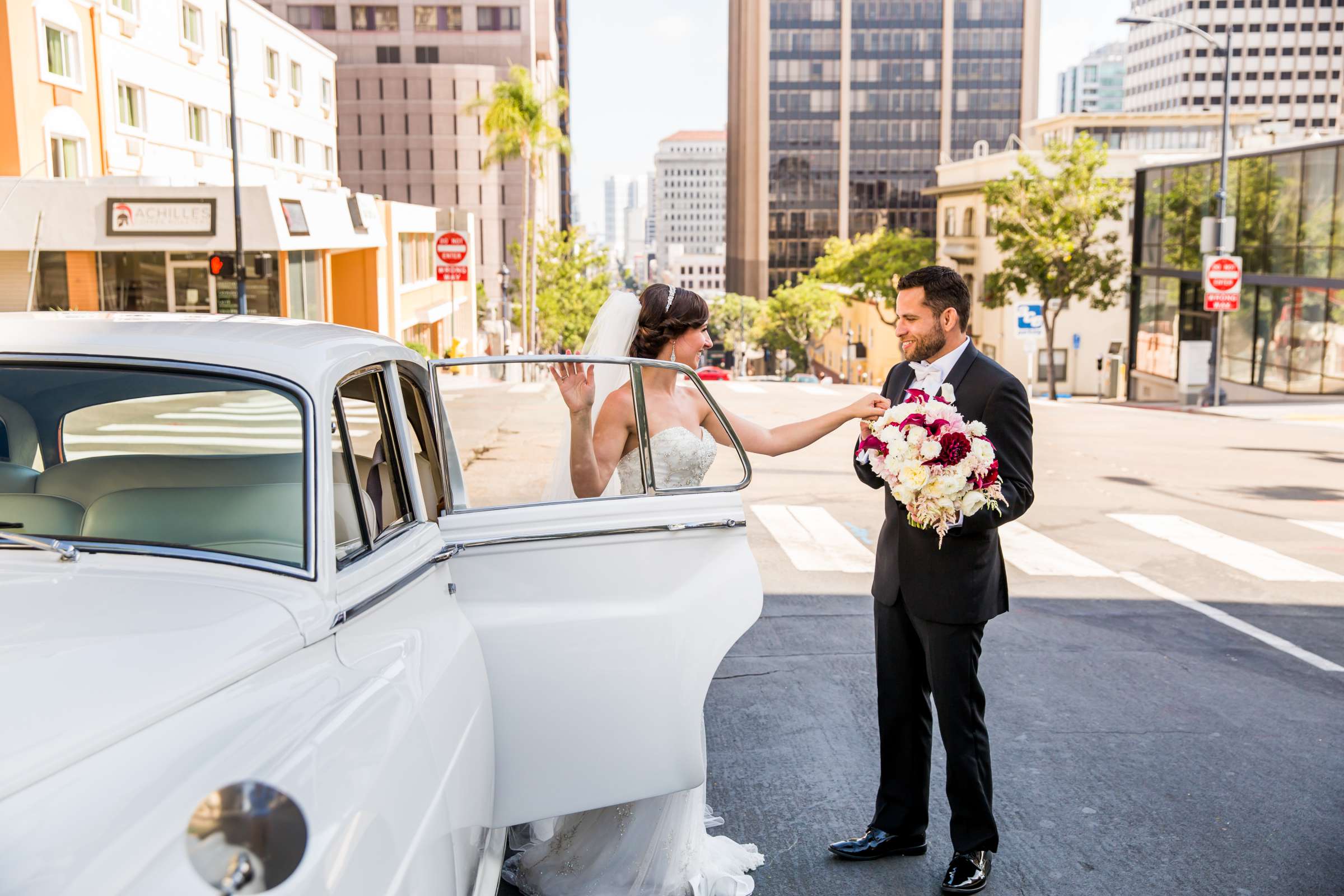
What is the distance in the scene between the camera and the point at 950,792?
14.8 ft

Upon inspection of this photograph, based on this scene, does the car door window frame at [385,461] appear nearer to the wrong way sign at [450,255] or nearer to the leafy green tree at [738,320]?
the wrong way sign at [450,255]

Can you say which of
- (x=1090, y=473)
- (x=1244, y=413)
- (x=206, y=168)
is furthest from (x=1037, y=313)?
(x=206, y=168)

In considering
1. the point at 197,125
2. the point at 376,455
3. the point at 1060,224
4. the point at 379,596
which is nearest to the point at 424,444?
the point at 376,455

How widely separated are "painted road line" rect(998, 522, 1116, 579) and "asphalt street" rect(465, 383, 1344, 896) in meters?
0.04

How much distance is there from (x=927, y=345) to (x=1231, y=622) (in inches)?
232

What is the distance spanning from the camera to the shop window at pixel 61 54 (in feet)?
99.9

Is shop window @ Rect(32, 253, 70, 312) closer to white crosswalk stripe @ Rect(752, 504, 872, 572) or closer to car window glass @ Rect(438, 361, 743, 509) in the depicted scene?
white crosswalk stripe @ Rect(752, 504, 872, 572)

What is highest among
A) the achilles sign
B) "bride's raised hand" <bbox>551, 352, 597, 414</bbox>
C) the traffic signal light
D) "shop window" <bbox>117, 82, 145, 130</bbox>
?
"shop window" <bbox>117, 82, 145, 130</bbox>

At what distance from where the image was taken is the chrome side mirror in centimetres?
181

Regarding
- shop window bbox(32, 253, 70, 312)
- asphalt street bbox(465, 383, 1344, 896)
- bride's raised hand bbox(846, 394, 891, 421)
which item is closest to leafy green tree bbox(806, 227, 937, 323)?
shop window bbox(32, 253, 70, 312)

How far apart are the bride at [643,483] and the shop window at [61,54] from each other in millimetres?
30920

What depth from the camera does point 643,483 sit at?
426 cm

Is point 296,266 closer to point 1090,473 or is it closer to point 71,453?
point 1090,473

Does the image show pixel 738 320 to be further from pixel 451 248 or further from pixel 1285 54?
pixel 451 248
